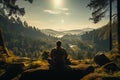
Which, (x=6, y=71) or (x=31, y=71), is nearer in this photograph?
(x=31, y=71)

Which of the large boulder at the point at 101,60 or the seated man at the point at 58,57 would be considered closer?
the seated man at the point at 58,57

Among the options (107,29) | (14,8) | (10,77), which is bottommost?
(10,77)

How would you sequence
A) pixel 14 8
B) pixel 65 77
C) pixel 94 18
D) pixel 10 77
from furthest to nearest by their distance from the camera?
1. pixel 94 18
2. pixel 14 8
3. pixel 10 77
4. pixel 65 77

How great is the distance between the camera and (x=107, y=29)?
22.0 m

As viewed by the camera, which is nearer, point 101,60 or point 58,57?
point 58,57

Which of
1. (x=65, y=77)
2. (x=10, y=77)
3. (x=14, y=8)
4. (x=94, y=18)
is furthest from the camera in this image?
(x=94, y=18)

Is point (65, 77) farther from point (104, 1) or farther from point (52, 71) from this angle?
point (104, 1)

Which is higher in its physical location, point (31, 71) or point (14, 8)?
point (14, 8)


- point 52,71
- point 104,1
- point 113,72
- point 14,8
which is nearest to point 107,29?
point 104,1

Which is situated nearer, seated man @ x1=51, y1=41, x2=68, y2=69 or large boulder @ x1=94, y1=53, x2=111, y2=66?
seated man @ x1=51, y1=41, x2=68, y2=69

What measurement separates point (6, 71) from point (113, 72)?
580 cm

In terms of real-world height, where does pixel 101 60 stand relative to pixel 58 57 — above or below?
below

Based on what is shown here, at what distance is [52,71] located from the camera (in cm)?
961

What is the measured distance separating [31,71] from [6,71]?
224 cm
